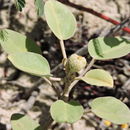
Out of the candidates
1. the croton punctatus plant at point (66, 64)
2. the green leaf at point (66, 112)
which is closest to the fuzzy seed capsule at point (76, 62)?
the croton punctatus plant at point (66, 64)

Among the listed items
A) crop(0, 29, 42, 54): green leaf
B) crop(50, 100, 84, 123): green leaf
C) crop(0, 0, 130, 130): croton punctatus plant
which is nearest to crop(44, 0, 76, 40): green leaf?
crop(0, 0, 130, 130): croton punctatus plant

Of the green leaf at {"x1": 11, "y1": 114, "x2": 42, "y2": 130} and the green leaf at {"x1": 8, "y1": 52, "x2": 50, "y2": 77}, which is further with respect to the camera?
the green leaf at {"x1": 11, "y1": 114, "x2": 42, "y2": 130}

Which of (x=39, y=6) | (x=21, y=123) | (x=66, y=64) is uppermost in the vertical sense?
(x=39, y=6)

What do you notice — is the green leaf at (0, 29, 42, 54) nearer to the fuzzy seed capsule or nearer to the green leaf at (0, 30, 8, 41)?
the green leaf at (0, 30, 8, 41)

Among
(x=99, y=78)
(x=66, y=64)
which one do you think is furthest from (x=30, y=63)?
(x=99, y=78)

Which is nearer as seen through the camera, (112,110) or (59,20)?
(112,110)

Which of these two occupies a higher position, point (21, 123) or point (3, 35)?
point (3, 35)

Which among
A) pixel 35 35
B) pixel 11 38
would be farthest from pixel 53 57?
pixel 11 38

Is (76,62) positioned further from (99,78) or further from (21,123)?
(21,123)
